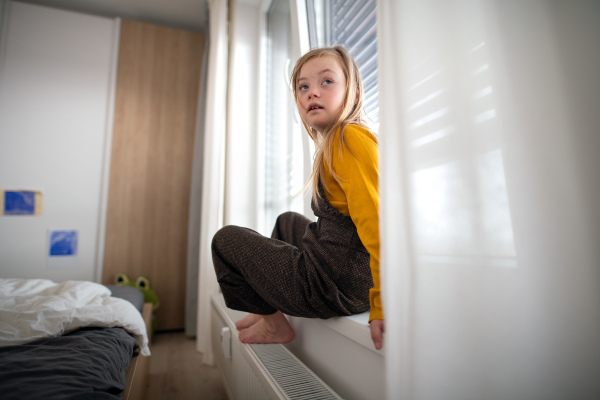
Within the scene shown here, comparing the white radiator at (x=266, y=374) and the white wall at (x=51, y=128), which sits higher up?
the white wall at (x=51, y=128)

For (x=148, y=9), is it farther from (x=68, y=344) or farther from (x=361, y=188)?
(x=361, y=188)

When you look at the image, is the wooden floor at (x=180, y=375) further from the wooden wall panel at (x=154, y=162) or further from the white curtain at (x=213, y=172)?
the wooden wall panel at (x=154, y=162)

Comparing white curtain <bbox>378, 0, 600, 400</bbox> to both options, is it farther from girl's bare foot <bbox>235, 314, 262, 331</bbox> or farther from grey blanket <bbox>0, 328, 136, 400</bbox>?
girl's bare foot <bbox>235, 314, 262, 331</bbox>

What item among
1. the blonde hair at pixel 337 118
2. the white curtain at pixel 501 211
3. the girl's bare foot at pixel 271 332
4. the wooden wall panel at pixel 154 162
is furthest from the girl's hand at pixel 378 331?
the wooden wall panel at pixel 154 162

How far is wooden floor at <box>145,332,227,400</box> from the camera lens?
133 centimetres

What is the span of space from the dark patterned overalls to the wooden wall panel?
1796mm

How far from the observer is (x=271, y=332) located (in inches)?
37.9

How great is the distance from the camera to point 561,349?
0.34 meters

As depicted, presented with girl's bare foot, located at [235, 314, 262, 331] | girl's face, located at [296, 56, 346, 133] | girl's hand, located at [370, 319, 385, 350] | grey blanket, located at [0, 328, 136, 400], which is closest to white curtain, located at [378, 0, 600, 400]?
girl's hand, located at [370, 319, 385, 350]

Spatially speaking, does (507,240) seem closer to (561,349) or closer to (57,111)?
(561,349)

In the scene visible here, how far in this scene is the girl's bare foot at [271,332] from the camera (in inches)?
37.7

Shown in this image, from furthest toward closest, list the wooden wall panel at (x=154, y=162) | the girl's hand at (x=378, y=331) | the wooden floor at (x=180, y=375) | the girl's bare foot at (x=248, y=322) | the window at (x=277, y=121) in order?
the wooden wall panel at (x=154, y=162), the window at (x=277, y=121), the wooden floor at (x=180, y=375), the girl's bare foot at (x=248, y=322), the girl's hand at (x=378, y=331)

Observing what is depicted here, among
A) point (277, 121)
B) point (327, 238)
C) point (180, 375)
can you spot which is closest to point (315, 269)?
point (327, 238)

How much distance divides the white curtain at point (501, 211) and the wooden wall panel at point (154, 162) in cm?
231
